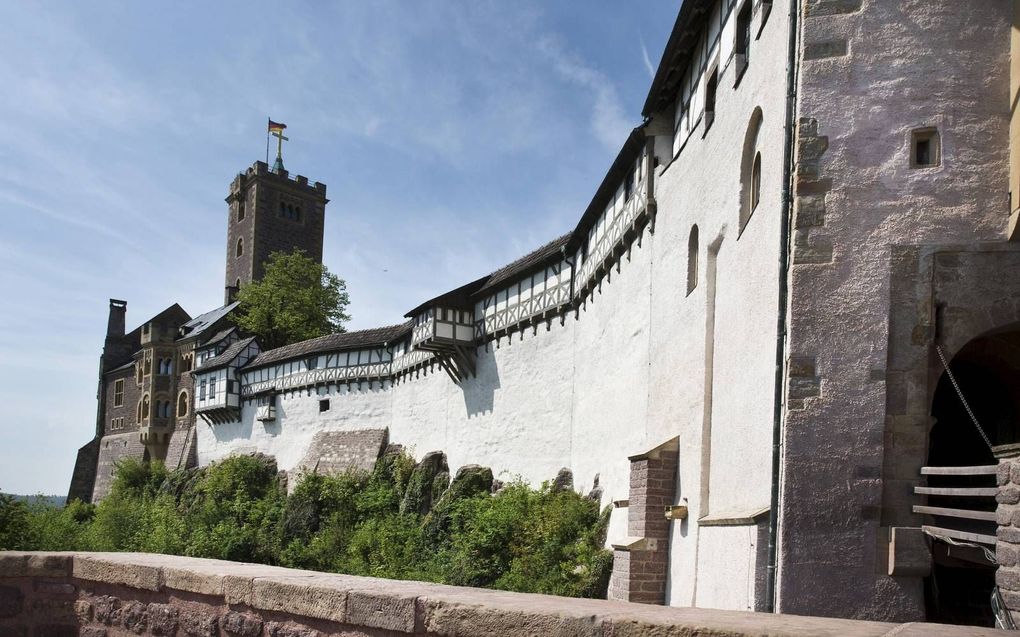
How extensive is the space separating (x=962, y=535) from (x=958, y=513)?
7.7 inches

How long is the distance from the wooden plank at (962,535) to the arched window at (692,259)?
622cm

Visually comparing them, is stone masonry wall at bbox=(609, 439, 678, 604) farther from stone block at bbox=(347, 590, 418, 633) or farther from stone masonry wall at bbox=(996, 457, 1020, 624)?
stone block at bbox=(347, 590, 418, 633)

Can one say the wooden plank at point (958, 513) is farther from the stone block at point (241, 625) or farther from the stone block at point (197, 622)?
the stone block at point (197, 622)

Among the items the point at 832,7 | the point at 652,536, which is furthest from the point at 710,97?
the point at 652,536

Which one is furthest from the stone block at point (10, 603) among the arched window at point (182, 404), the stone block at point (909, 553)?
the arched window at point (182, 404)

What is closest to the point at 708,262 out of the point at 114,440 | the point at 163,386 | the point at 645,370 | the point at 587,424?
the point at 645,370

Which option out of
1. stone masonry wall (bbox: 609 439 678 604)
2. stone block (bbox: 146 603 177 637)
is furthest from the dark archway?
stone block (bbox: 146 603 177 637)

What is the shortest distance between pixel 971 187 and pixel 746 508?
3.86 metres

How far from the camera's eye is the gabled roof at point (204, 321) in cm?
4978

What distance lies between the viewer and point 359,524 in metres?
29.3

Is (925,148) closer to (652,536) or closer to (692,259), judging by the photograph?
(692,259)

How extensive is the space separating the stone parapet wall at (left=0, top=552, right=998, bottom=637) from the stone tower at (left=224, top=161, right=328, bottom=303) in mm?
50368

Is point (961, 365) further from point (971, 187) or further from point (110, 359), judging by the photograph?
point (110, 359)

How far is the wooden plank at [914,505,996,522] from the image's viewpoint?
21.1 feet
